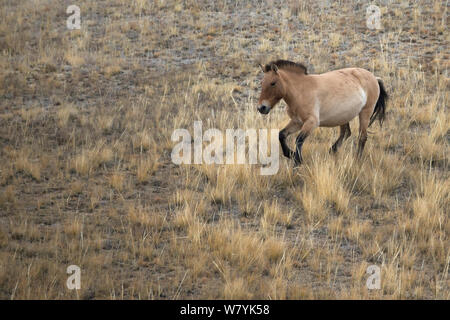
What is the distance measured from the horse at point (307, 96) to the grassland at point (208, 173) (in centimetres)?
52

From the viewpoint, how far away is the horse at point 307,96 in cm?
671

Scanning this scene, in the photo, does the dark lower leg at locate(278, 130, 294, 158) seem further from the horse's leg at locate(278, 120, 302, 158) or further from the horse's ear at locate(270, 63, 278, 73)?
the horse's ear at locate(270, 63, 278, 73)

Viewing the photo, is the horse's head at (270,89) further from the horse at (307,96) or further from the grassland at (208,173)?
the grassland at (208,173)

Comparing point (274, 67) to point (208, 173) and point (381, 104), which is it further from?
point (381, 104)

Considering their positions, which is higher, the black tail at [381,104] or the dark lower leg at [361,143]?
the black tail at [381,104]

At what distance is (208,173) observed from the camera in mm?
7266

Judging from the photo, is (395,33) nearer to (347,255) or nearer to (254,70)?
(254,70)

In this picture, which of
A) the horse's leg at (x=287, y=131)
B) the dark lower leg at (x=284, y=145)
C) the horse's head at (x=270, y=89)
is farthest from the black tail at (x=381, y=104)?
the horse's head at (x=270, y=89)

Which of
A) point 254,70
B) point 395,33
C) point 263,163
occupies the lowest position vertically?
point 263,163

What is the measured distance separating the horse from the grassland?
52 cm

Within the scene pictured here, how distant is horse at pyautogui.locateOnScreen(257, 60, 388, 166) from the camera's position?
6.71m

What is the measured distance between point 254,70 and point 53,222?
7163 mm

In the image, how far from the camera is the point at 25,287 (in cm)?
447
